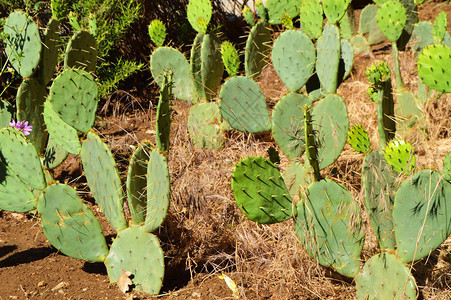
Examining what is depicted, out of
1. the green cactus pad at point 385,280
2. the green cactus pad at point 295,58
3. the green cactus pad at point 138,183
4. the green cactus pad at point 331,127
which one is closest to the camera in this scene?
the green cactus pad at point 385,280

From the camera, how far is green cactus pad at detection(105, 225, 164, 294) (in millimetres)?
2521

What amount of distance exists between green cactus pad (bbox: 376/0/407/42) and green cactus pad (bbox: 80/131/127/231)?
2004 millimetres

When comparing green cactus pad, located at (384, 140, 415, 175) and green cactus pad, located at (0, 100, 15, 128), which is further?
green cactus pad, located at (0, 100, 15, 128)

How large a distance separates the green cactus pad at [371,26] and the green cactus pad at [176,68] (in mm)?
1630

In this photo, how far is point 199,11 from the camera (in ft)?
12.3

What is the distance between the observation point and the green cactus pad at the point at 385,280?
2176 millimetres

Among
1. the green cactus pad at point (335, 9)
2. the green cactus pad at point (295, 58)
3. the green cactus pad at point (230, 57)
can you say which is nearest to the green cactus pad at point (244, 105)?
the green cactus pad at point (230, 57)

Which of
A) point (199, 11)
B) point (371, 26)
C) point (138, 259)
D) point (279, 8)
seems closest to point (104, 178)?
point (138, 259)

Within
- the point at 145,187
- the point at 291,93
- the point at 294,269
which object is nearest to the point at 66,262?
the point at 145,187

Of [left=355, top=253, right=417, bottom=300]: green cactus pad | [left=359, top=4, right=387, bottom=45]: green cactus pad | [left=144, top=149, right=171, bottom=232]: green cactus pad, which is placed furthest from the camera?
[left=359, top=4, right=387, bottom=45]: green cactus pad

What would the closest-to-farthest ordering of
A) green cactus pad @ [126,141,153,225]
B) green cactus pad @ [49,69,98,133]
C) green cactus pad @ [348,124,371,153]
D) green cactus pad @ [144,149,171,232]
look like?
green cactus pad @ [348,124,371,153], green cactus pad @ [144,149,171,232], green cactus pad @ [126,141,153,225], green cactus pad @ [49,69,98,133]

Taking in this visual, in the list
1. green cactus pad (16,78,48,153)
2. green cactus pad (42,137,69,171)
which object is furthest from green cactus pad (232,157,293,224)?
green cactus pad (16,78,48,153)

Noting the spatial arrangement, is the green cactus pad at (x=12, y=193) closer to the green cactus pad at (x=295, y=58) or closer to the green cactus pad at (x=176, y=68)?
the green cactus pad at (x=176, y=68)

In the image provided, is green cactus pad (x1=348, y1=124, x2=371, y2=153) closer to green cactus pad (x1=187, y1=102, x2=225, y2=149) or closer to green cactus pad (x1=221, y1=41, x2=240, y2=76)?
green cactus pad (x1=221, y1=41, x2=240, y2=76)
